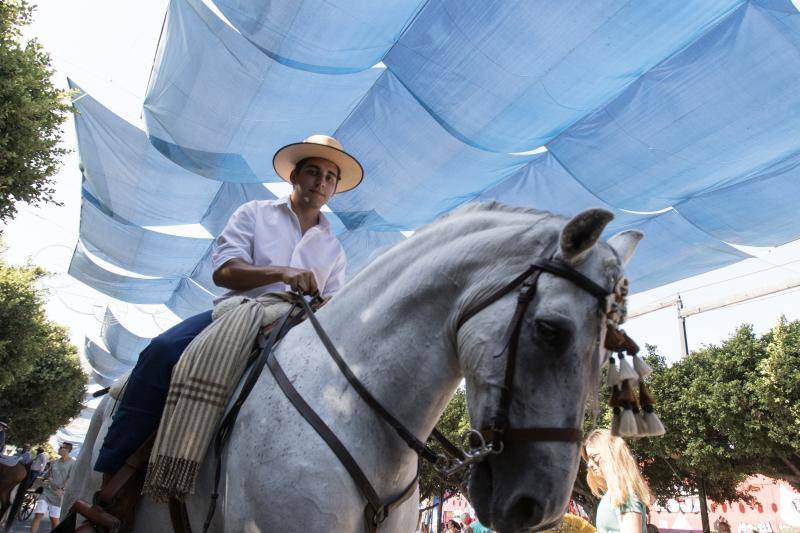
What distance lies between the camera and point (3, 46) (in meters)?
5.29

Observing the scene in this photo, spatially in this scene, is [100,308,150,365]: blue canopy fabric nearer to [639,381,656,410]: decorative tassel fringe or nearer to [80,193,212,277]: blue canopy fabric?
[80,193,212,277]: blue canopy fabric

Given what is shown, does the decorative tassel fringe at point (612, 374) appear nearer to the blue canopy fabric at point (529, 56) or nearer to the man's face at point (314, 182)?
the man's face at point (314, 182)

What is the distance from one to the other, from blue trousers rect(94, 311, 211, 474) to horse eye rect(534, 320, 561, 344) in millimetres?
1310

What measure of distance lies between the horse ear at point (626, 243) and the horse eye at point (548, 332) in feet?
1.34

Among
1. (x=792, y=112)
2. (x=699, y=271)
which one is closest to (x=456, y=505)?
(x=699, y=271)

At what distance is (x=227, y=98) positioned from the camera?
6.96m

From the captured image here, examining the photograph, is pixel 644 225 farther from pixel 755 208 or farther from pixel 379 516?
pixel 379 516

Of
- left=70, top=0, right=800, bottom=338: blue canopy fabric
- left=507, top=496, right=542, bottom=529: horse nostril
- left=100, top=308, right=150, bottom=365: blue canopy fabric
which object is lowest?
left=507, top=496, right=542, bottom=529: horse nostril

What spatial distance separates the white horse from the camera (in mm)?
1434

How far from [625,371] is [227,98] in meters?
6.45

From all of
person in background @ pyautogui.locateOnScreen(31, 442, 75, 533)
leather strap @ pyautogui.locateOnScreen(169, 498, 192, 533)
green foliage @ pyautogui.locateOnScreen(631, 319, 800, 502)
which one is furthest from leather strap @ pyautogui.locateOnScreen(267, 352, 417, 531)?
person in background @ pyautogui.locateOnScreen(31, 442, 75, 533)

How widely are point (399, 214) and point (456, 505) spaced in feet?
127

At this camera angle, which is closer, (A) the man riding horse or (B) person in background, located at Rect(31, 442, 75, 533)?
(A) the man riding horse

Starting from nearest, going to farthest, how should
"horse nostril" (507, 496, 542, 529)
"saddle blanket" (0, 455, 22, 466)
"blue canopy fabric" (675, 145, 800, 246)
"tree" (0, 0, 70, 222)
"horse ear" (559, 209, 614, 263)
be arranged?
"horse nostril" (507, 496, 542, 529), "horse ear" (559, 209, 614, 263), "tree" (0, 0, 70, 222), "blue canopy fabric" (675, 145, 800, 246), "saddle blanket" (0, 455, 22, 466)
